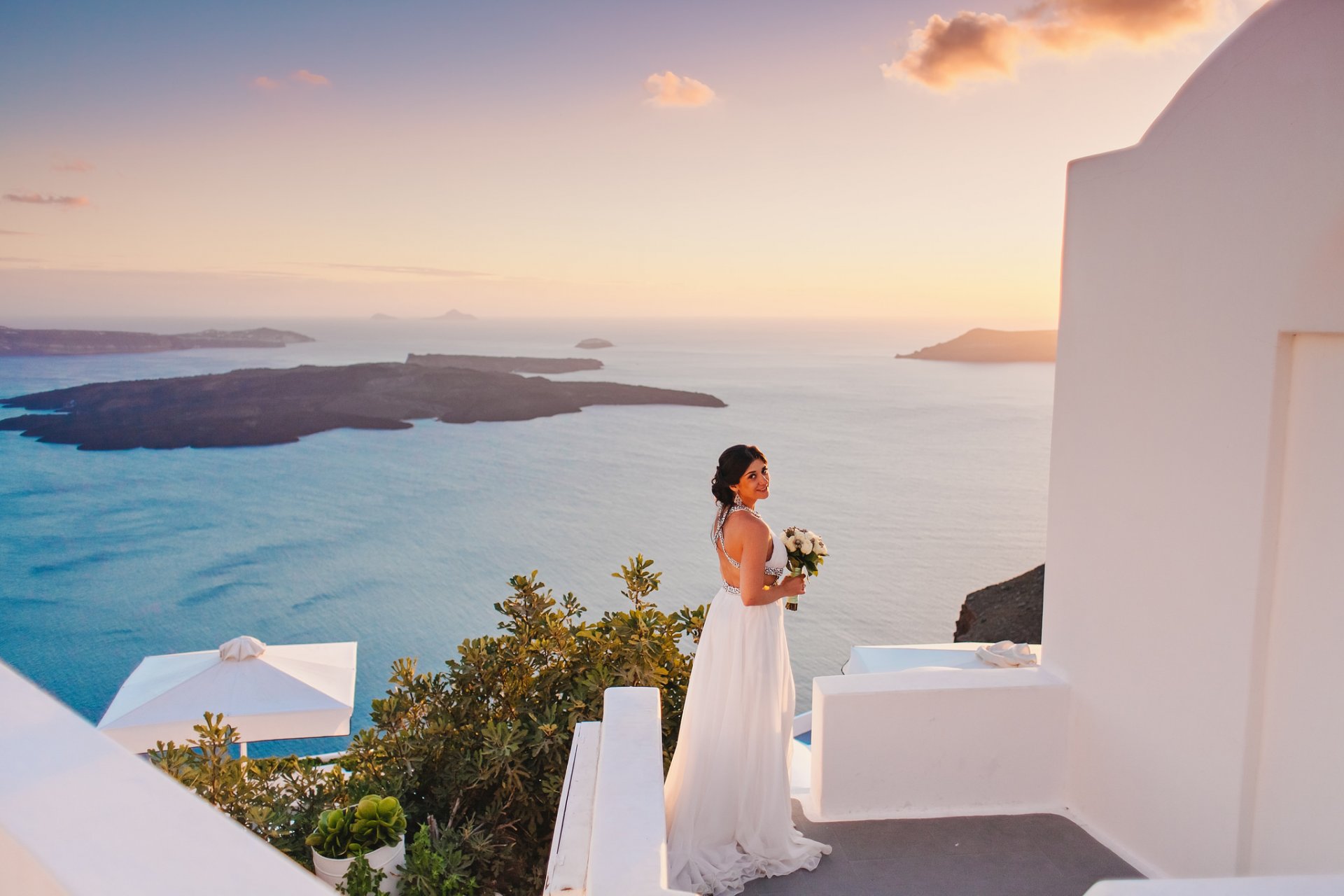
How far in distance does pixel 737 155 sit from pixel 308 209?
18.4m

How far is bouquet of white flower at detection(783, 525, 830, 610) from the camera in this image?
3.89 m

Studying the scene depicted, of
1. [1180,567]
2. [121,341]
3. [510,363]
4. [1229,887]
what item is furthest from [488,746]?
[510,363]

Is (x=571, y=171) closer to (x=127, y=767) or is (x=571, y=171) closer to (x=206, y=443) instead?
(x=206, y=443)

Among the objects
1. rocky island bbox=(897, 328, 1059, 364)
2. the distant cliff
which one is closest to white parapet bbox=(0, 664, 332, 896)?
the distant cliff

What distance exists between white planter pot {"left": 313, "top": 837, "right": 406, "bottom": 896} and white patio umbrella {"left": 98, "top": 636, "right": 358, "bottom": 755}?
19.6ft

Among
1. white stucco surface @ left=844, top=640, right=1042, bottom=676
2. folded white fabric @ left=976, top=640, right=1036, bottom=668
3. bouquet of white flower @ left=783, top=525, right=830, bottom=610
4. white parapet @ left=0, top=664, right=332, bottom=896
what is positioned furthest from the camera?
white stucco surface @ left=844, top=640, right=1042, bottom=676

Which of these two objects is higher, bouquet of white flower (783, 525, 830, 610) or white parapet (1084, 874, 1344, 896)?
bouquet of white flower (783, 525, 830, 610)

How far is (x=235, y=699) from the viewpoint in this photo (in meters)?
8.94

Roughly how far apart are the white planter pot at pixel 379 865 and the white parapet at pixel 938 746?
1.82 metres

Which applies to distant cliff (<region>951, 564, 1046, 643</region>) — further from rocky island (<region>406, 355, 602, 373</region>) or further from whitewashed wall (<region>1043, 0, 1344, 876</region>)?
rocky island (<region>406, 355, 602, 373</region>)

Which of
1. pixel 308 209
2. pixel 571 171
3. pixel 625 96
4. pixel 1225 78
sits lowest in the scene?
pixel 1225 78

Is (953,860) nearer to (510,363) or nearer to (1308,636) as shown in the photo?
(1308,636)

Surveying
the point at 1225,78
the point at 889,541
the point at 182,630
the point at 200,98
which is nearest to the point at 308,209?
the point at 200,98

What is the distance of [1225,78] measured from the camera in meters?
3.15
